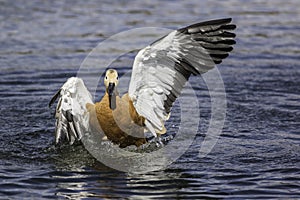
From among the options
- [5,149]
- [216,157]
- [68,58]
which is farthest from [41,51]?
[216,157]

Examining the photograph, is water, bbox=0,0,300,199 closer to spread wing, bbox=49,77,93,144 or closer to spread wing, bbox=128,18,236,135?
spread wing, bbox=49,77,93,144

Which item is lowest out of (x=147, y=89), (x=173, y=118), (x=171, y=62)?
(x=173, y=118)

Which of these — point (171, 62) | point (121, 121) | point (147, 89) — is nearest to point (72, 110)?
point (121, 121)

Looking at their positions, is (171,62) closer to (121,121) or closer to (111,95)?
(111,95)

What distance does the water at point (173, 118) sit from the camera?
24.5 feet

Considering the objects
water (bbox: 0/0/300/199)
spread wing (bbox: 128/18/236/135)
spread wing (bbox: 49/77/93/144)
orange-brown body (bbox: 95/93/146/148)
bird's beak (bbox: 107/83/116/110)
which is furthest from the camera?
orange-brown body (bbox: 95/93/146/148)

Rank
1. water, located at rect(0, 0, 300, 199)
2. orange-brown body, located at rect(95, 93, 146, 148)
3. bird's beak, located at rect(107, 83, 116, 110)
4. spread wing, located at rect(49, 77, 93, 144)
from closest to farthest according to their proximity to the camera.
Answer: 1. water, located at rect(0, 0, 300, 199)
2. spread wing, located at rect(49, 77, 93, 144)
3. bird's beak, located at rect(107, 83, 116, 110)
4. orange-brown body, located at rect(95, 93, 146, 148)

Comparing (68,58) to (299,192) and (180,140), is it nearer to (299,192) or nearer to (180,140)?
(180,140)

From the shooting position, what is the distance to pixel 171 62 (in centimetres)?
805

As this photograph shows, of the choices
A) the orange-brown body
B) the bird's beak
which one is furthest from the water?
the bird's beak

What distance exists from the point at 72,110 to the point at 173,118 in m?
2.30

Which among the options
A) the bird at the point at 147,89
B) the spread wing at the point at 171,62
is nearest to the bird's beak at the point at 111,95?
the bird at the point at 147,89

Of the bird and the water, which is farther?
the bird

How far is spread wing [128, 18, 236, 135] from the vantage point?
7.79 meters
